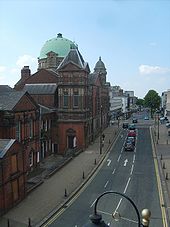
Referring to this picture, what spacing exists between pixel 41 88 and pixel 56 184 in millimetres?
29600

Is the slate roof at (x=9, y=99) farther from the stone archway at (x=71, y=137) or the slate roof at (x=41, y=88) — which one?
the slate roof at (x=41, y=88)

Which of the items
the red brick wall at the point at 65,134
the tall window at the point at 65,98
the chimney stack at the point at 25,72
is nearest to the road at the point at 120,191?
the red brick wall at the point at 65,134

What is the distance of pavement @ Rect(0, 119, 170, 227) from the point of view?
2486cm

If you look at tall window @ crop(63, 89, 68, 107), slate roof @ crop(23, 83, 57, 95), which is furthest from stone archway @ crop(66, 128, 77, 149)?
slate roof @ crop(23, 83, 57, 95)

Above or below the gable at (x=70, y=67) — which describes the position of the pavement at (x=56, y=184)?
below

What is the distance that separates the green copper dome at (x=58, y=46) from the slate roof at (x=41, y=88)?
19.7 metres

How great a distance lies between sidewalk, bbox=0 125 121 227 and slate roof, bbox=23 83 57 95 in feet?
44.9

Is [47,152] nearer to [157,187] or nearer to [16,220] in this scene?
[157,187]

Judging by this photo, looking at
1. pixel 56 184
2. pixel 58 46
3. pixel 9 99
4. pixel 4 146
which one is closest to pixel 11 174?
pixel 4 146

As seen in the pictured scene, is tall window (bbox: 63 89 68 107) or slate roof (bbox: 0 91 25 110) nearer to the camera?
slate roof (bbox: 0 91 25 110)

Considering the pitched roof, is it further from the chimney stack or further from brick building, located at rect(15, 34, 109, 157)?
the chimney stack

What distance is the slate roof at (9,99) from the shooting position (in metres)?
35.3

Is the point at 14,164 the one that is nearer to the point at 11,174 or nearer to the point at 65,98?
the point at 11,174

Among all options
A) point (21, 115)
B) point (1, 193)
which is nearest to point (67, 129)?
point (21, 115)
